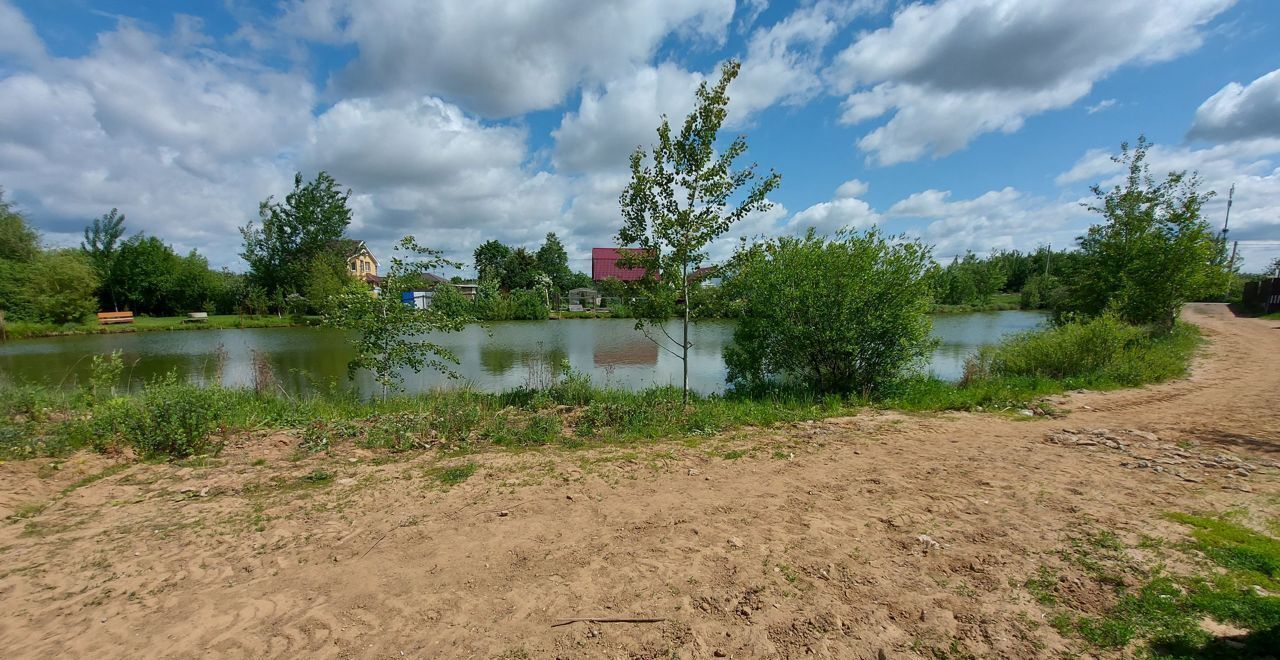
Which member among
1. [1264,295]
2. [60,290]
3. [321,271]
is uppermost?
[321,271]

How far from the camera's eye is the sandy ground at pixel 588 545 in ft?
9.72

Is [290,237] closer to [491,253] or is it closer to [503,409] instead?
[491,253]

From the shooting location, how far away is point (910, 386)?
1015 cm

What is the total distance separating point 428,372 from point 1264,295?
48.4m

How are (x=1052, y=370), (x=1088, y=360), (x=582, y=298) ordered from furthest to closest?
(x=582, y=298) → (x=1052, y=370) → (x=1088, y=360)

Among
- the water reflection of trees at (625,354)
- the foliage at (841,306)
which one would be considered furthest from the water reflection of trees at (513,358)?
the foliage at (841,306)

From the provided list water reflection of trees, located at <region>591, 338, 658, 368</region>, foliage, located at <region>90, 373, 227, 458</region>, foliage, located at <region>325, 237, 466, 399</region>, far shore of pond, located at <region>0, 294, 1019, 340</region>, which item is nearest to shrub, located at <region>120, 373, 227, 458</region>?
foliage, located at <region>90, 373, 227, 458</region>

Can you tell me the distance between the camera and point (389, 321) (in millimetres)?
9328

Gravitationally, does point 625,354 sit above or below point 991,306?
below

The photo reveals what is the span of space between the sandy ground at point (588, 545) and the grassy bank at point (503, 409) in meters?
0.59

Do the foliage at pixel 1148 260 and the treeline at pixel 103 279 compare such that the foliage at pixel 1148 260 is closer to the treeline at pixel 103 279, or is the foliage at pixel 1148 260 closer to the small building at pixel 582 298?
the small building at pixel 582 298

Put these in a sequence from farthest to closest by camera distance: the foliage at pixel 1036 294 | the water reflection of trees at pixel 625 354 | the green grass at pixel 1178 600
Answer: the foliage at pixel 1036 294, the water reflection of trees at pixel 625 354, the green grass at pixel 1178 600

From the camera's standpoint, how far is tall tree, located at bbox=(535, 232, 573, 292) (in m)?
71.2

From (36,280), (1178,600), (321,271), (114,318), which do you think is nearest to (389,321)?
(1178,600)
